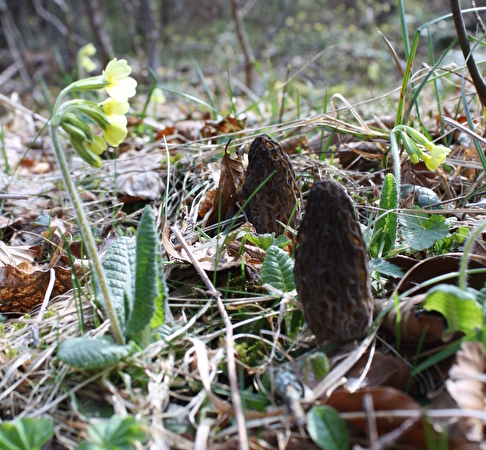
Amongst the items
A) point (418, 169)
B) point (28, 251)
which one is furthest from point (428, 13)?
point (28, 251)

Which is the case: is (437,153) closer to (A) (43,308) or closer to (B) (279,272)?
(B) (279,272)

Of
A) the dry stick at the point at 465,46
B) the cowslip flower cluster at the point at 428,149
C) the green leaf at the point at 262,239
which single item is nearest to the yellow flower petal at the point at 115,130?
the green leaf at the point at 262,239

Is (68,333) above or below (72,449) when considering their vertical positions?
above

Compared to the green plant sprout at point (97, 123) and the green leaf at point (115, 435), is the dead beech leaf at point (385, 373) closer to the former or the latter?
the green leaf at point (115, 435)

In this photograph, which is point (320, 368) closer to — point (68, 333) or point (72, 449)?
point (72, 449)

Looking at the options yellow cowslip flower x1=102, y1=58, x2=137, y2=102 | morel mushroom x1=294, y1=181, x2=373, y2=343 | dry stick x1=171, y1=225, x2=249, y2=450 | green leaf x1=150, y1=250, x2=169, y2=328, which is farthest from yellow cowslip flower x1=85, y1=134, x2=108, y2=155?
morel mushroom x1=294, y1=181, x2=373, y2=343

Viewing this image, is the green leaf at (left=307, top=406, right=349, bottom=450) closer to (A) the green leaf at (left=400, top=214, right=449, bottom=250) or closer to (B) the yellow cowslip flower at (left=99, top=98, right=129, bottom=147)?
(A) the green leaf at (left=400, top=214, right=449, bottom=250)
